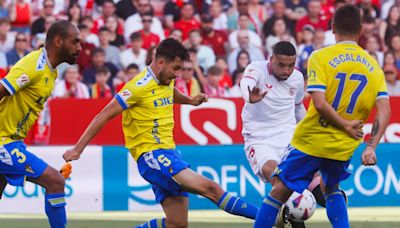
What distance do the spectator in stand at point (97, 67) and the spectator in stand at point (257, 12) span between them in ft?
9.68

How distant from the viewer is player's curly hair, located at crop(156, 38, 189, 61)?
9.04m

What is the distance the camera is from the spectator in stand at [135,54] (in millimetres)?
17578

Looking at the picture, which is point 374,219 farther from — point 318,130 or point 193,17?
point 193,17

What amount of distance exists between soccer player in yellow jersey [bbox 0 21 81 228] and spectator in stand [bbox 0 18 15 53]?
8.44 metres

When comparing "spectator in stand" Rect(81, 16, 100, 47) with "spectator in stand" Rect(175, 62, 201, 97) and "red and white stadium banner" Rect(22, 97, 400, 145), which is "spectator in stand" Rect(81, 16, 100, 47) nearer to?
"spectator in stand" Rect(175, 62, 201, 97)

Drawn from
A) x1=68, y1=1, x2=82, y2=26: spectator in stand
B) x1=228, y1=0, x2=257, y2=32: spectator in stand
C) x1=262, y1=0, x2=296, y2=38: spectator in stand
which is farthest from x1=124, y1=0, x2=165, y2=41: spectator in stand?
x1=262, y1=0, x2=296, y2=38: spectator in stand

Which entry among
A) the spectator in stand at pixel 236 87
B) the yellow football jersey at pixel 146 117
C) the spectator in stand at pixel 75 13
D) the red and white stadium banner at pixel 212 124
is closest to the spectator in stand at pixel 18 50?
the spectator in stand at pixel 75 13

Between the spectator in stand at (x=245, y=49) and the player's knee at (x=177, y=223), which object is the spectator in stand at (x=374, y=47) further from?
the player's knee at (x=177, y=223)

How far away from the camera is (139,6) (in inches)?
729

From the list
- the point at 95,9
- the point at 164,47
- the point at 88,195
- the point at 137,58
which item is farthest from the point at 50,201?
the point at 95,9

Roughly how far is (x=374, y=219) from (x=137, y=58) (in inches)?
260

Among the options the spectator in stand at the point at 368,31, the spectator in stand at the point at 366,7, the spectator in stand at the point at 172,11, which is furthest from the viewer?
the spectator in stand at the point at 366,7

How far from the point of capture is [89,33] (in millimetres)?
17969

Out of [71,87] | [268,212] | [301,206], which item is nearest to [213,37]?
[71,87]
